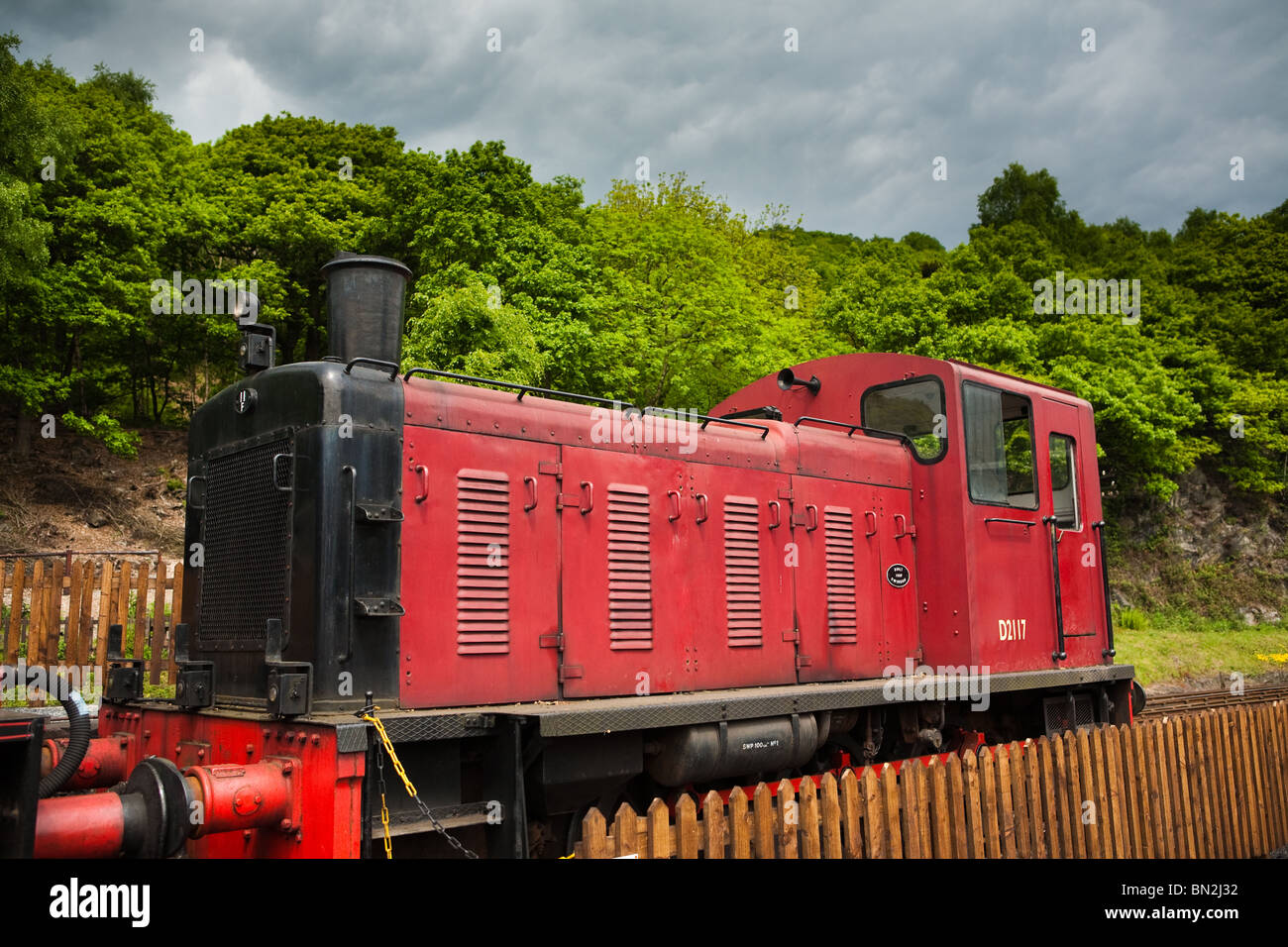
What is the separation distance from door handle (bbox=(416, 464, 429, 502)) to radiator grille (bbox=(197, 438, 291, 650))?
25.8 inches

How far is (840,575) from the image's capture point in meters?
7.25

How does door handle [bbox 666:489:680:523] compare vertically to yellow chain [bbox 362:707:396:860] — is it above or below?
above

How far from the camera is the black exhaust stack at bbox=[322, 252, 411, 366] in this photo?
17.2ft

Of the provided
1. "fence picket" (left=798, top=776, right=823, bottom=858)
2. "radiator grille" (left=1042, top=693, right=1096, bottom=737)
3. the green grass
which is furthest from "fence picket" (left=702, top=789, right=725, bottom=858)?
the green grass

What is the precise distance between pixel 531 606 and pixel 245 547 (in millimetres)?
1627

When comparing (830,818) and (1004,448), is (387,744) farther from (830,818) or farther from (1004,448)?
(1004,448)

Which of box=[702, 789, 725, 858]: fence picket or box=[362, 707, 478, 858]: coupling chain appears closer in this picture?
box=[362, 707, 478, 858]: coupling chain

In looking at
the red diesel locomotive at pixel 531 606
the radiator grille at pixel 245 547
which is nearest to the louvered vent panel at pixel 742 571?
the red diesel locomotive at pixel 531 606

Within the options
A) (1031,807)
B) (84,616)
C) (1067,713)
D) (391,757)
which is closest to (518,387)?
(391,757)

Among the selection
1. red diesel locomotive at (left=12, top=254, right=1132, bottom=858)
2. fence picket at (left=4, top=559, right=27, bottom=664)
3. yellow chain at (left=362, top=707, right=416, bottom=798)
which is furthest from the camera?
fence picket at (left=4, top=559, right=27, bottom=664)

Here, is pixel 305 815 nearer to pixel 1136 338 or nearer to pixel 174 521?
pixel 174 521

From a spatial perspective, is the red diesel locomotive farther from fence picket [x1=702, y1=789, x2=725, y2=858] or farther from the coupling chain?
fence picket [x1=702, y1=789, x2=725, y2=858]

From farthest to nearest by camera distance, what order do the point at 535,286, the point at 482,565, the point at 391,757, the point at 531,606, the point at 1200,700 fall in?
the point at 535,286
the point at 1200,700
the point at 531,606
the point at 482,565
the point at 391,757

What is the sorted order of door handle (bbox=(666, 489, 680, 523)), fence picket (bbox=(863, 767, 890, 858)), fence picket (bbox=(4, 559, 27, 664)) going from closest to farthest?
1. fence picket (bbox=(863, 767, 890, 858))
2. door handle (bbox=(666, 489, 680, 523))
3. fence picket (bbox=(4, 559, 27, 664))
